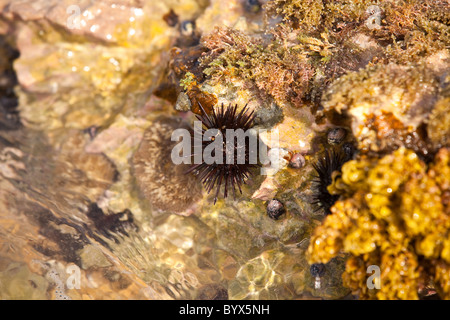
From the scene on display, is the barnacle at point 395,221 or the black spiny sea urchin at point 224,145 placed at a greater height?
the black spiny sea urchin at point 224,145

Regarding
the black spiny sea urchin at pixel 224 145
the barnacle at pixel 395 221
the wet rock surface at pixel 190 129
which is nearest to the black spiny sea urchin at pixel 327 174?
the wet rock surface at pixel 190 129

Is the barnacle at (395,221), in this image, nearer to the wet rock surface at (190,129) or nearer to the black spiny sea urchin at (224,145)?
the wet rock surface at (190,129)

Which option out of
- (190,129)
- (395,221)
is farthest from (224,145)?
(395,221)

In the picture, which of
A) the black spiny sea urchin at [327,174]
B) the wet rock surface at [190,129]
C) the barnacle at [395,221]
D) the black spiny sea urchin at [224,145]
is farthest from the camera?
the black spiny sea urchin at [224,145]

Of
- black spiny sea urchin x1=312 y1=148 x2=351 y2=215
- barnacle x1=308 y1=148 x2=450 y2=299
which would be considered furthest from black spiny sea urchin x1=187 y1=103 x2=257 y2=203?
barnacle x1=308 y1=148 x2=450 y2=299

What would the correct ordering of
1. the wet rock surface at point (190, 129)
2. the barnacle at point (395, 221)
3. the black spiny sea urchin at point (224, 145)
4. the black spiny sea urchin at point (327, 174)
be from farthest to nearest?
the black spiny sea urchin at point (224, 145) → the black spiny sea urchin at point (327, 174) → the wet rock surface at point (190, 129) → the barnacle at point (395, 221)
